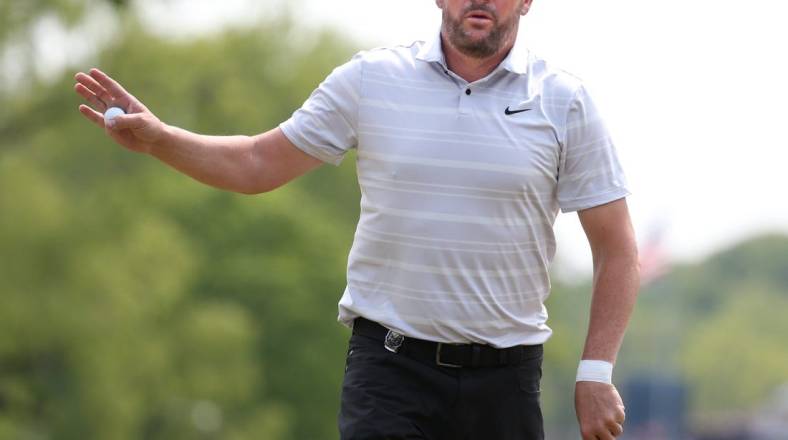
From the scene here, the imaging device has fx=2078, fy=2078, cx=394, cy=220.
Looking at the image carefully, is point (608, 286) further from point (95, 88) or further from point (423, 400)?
point (95, 88)

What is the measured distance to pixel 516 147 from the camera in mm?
7531

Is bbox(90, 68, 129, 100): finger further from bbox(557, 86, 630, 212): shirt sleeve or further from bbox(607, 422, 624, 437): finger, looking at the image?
bbox(607, 422, 624, 437): finger

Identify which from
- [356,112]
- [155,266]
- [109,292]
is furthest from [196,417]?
[356,112]

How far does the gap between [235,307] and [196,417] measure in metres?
3.83

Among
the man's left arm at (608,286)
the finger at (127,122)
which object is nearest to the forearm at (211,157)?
the finger at (127,122)

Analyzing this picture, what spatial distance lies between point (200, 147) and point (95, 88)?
444 mm

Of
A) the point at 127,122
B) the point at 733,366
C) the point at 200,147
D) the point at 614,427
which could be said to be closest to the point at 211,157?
the point at 200,147

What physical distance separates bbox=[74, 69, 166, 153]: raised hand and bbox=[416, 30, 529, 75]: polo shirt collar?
1.01m

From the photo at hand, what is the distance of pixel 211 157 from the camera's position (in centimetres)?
777

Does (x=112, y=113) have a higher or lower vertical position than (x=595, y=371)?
higher

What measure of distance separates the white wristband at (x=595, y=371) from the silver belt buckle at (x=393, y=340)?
2.26ft

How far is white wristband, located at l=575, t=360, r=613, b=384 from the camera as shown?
305 inches

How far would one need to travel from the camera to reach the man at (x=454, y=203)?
24.7 feet

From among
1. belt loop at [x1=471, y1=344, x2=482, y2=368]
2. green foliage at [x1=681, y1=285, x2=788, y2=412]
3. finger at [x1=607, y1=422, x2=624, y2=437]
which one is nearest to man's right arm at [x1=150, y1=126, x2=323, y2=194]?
belt loop at [x1=471, y1=344, x2=482, y2=368]
